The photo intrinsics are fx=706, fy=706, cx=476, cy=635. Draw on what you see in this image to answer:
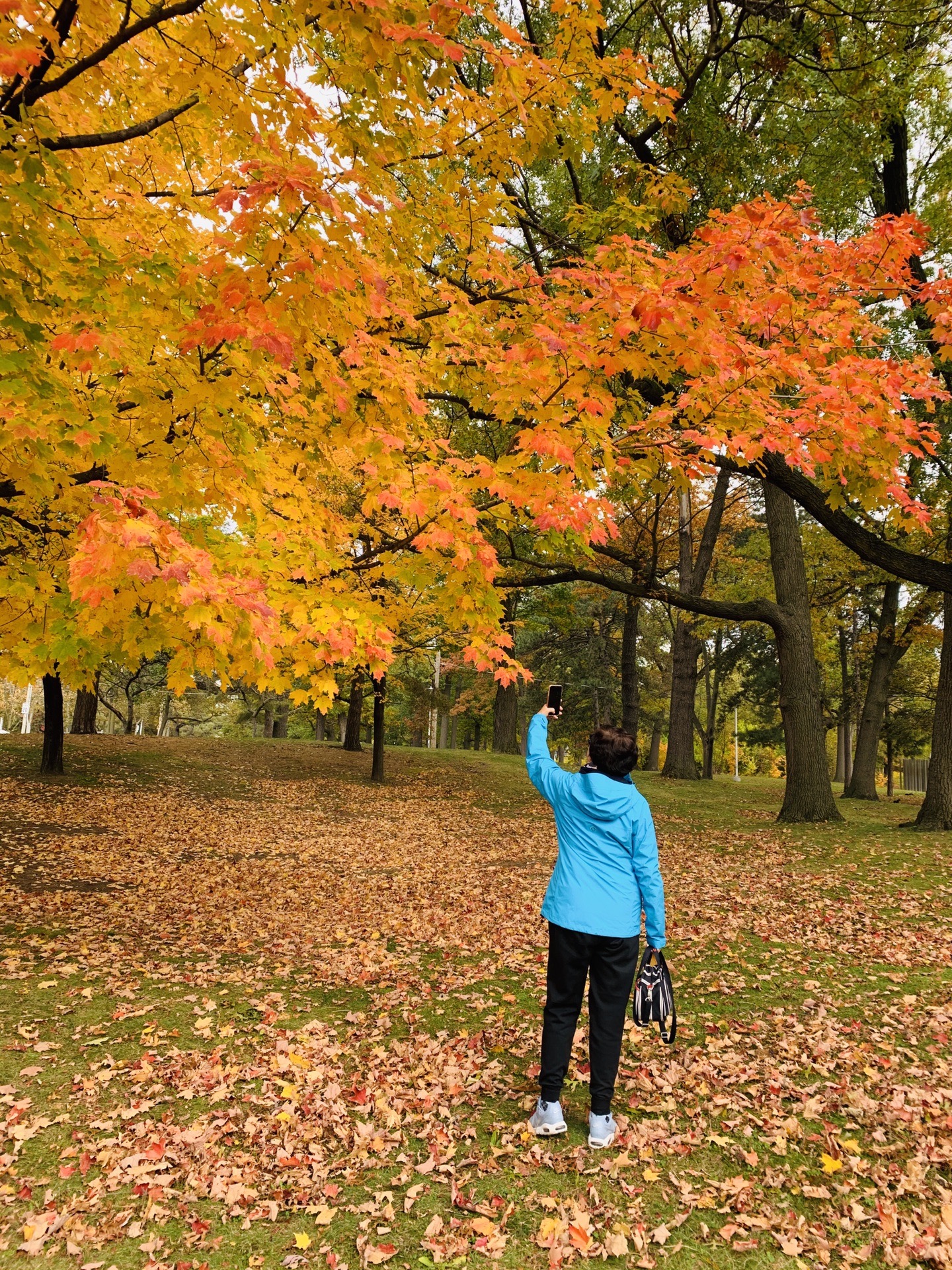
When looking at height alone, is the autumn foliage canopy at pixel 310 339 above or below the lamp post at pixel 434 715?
above

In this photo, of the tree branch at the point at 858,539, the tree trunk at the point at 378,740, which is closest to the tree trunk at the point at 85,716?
the tree trunk at the point at 378,740

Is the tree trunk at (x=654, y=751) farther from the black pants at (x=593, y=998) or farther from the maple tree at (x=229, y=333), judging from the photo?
the black pants at (x=593, y=998)

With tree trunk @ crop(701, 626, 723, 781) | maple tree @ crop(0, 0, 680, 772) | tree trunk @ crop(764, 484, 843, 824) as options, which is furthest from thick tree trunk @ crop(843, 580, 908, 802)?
maple tree @ crop(0, 0, 680, 772)

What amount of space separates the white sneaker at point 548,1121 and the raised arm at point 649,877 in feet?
3.44

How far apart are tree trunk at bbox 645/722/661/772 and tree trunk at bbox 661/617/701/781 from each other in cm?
558

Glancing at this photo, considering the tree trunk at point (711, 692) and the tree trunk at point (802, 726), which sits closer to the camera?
the tree trunk at point (802, 726)

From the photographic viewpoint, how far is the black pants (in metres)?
3.39

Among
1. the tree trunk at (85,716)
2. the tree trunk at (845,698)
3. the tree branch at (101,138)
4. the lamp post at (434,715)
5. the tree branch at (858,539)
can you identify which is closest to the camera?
the tree branch at (101,138)

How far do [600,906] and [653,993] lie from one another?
0.60 m

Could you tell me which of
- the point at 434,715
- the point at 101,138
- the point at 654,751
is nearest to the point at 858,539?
the point at 101,138

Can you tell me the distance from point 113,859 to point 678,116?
11.9 meters

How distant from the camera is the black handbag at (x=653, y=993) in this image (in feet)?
11.4

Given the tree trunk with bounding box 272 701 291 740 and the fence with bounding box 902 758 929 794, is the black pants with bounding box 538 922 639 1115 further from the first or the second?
the tree trunk with bounding box 272 701 291 740

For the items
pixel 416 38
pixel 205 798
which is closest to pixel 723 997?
pixel 416 38
